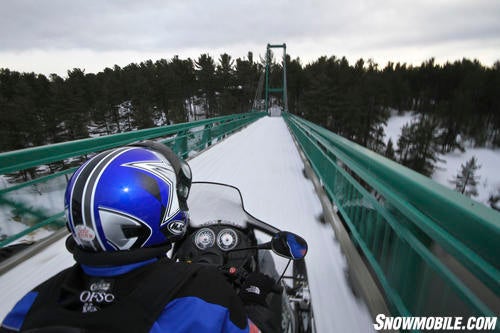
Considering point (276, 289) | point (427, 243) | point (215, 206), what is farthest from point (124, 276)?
point (427, 243)

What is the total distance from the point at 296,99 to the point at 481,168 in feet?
140

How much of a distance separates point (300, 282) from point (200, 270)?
1.18m

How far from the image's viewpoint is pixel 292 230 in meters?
3.16

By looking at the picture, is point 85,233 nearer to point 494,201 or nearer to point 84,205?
point 84,205

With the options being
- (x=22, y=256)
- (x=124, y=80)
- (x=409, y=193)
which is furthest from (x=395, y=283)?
(x=124, y=80)

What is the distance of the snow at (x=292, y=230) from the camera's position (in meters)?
2.00

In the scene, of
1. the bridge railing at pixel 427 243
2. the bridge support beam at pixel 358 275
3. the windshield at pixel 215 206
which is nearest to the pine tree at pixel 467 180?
the bridge support beam at pixel 358 275

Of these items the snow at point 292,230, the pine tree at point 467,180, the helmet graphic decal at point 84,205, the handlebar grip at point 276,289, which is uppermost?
the helmet graphic decal at point 84,205

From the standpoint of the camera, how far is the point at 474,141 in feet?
182

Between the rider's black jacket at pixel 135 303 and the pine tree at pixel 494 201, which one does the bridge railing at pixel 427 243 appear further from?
the pine tree at pixel 494 201

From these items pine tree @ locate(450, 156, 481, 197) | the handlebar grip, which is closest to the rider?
the handlebar grip

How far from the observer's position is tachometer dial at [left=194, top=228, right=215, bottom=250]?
157 cm

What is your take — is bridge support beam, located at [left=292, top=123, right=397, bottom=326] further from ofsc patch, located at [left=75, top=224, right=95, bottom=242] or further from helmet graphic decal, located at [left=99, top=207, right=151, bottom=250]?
ofsc patch, located at [left=75, top=224, right=95, bottom=242]

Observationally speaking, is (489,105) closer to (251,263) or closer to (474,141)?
(474,141)
